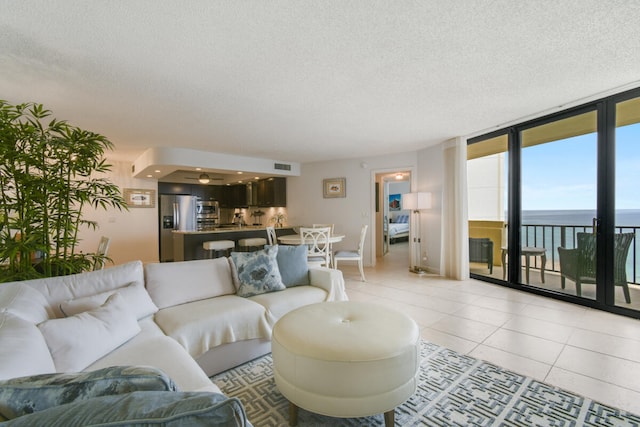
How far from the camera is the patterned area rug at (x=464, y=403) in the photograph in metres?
1.57

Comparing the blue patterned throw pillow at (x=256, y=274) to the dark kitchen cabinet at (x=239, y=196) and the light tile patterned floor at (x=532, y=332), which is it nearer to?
the light tile patterned floor at (x=532, y=332)

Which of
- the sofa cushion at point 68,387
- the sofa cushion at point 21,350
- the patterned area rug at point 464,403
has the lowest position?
the patterned area rug at point 464,403

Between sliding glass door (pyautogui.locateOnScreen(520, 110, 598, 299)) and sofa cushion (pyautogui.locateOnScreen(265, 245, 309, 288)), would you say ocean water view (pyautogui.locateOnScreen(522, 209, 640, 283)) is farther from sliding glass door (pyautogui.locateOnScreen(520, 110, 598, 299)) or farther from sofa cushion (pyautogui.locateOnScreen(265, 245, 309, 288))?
sofa cushion (pyautogui.locateOnScreen(265, 245, 309, 288))

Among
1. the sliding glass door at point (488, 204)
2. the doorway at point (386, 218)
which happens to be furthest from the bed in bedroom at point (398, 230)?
the sliding glass door at point (488, 204)

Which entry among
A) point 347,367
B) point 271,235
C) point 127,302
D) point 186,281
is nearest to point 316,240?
point 271,235

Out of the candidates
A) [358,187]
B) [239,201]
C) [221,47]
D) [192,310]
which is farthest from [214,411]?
[239,201]

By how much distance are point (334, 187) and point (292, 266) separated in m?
3.95

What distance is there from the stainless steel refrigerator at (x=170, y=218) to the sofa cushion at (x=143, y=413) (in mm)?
6960

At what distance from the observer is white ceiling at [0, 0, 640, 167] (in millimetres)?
1743

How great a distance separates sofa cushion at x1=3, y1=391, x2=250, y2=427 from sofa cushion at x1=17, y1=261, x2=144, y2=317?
1603mm

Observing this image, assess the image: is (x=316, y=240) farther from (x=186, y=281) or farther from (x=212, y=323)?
(x=212, y=323)

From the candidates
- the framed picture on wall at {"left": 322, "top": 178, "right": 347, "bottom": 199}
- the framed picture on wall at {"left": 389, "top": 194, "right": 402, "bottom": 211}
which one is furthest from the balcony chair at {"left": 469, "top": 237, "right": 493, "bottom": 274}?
the framed picture on wall at {"left": 389, "top": 194, "right": 402, "bottom": 211}

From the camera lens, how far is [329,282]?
2730mm

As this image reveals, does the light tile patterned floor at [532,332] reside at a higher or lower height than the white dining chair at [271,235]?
lower
